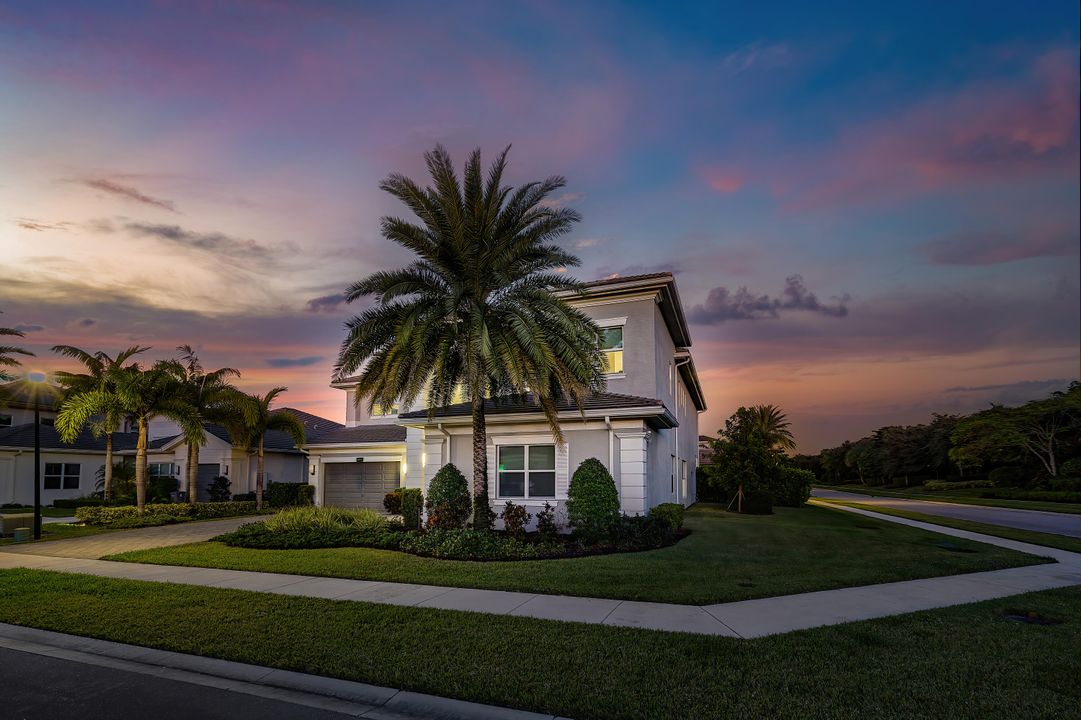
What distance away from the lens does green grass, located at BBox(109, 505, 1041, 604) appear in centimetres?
939

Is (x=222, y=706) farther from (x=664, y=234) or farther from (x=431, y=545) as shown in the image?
(x=664, y=234)

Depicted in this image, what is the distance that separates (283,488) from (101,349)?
10.1 meters

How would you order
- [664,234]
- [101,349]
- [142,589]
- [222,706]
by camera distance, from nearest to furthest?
A: 1. [222,706]
2. [142,589]
3. [664,234]
4. [101,349]

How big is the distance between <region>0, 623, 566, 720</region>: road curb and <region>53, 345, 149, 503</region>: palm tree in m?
16.9

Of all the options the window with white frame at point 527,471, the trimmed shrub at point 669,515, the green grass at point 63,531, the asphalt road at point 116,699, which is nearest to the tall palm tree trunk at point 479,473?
the window with white frame at point 527,471

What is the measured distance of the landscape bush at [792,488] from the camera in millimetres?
29328

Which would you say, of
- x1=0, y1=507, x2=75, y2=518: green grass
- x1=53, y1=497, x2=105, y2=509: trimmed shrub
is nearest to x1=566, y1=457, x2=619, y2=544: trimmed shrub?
x1=0, y1=507, x2=75, y2=518: green grass

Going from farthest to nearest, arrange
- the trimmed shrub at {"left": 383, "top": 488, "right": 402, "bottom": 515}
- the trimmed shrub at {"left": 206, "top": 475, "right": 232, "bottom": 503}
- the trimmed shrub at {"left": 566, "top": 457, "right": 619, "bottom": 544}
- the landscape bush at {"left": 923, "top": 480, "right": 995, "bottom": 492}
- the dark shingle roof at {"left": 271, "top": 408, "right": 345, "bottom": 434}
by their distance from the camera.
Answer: the landscape bush at {"left": 923, "top": 480, "right": 995, "bottom": 492} < the dark shingle roof at {"left": 271, "top": 408, "right": 345, "bottom": 434} < the trimmed shrub at {"left": 206, "top": 475, "right": 232, "bottom": 503} < the trimmed shrub at {"left": 383, "top": 488, "right": 402, "bottom": 515} < the trimmed shrub at {"left": 566, "top": 457, "right": 619, "bottom": 544}

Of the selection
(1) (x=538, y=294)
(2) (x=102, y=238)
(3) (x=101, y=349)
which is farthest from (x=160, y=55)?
(3) (x=101, y=349)

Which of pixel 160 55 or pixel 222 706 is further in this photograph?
pixel 160 55

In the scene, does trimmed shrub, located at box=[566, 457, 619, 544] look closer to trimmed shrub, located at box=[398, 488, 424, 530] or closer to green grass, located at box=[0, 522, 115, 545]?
trimmed shrub, located at box=[398, 488, 424, 530]

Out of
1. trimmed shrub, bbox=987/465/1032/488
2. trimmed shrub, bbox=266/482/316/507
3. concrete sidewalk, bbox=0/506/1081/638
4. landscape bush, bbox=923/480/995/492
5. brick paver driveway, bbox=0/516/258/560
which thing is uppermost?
concrete sidewalk, bbox=0/506/1081/638

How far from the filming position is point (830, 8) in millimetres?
11805

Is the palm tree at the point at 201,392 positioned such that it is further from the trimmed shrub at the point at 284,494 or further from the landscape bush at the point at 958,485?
the landscape bush at the point at 958,485
